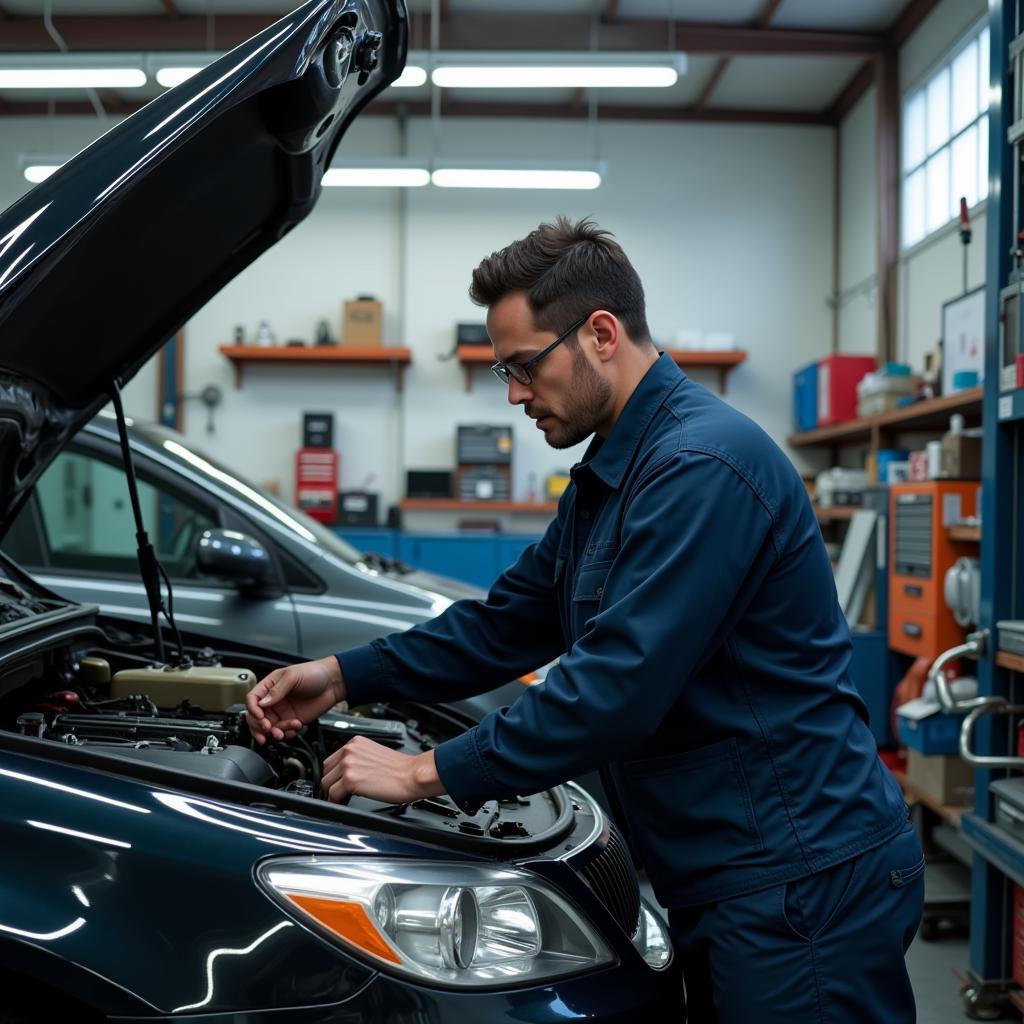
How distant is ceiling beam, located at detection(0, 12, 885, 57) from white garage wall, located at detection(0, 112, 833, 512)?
130cm

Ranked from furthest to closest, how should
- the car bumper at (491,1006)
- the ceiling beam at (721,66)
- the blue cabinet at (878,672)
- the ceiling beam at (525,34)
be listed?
the ceiling beam at (525,34) < the ceiling beam at (721,66) < the blue cabinet at (878,672) < the car bumper at (491,1006)

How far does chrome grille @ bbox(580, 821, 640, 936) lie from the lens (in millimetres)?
1378

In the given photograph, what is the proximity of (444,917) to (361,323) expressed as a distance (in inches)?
277

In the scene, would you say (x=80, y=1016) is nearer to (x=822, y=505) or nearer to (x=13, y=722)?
(x=13, y=722)

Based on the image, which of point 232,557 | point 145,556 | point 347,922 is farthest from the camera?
point 232,557

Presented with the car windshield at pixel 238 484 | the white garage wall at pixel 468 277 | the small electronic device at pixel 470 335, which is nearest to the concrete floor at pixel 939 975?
the car windshield at pixel 238 484

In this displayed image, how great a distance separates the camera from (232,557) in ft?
8.87

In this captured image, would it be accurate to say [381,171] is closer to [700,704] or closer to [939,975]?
[939,975]

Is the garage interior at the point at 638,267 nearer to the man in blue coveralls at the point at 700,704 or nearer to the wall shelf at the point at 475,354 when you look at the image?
the wall shelf at the point at 475,354

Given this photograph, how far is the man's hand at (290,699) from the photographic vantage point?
1.58 metres

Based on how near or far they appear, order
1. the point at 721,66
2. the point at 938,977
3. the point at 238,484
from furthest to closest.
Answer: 1. the point at 721,66
2. the point at 238,484
3. the point at 938,977

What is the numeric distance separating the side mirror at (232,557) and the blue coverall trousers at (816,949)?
1.78 meters

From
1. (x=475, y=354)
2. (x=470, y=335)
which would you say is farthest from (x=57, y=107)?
(x=475, y=354)

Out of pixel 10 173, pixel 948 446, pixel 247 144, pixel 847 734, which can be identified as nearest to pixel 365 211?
pixel 10 173
